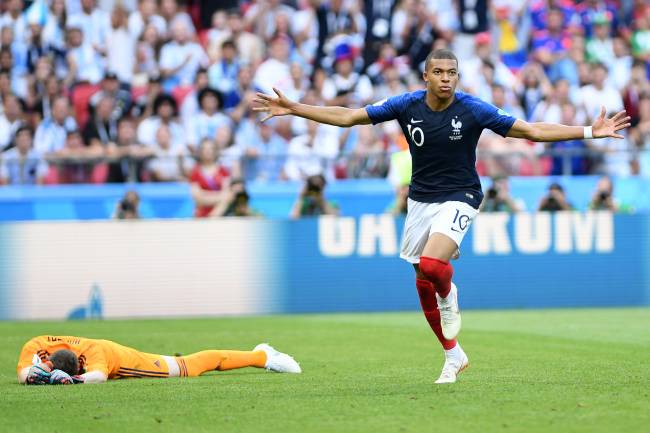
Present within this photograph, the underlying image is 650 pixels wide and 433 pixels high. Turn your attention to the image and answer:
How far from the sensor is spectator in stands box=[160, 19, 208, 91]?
832 inches

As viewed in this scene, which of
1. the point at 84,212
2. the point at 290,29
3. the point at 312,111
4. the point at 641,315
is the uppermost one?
the point at 290,29

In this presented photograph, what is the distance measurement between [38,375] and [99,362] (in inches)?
18.0

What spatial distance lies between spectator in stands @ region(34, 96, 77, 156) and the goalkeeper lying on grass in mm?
9862

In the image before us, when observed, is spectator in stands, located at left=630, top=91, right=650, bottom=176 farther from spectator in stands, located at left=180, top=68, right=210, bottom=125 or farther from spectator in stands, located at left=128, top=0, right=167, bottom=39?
spectator in stands, located at left=128, top=0, right=167, bottom=39

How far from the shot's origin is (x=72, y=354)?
31.3 ft

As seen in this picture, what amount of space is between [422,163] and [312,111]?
3.02ft

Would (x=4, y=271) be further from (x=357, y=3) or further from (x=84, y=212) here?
(x=357, y=3)

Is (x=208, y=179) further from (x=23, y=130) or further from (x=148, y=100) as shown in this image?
(x=23, y=130)

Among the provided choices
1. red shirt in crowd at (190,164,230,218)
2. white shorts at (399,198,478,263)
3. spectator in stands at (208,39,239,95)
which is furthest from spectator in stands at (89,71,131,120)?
white shorts at (399,198,478,263)

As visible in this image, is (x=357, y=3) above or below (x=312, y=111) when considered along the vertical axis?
above

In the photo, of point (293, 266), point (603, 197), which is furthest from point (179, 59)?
point (603, 197)

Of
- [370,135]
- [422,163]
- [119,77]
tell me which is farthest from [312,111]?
[119,77]

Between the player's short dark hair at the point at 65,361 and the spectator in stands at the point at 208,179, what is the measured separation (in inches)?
356

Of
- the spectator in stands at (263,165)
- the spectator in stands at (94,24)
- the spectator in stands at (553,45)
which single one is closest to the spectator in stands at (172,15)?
the spectator in stands at (94,24)
